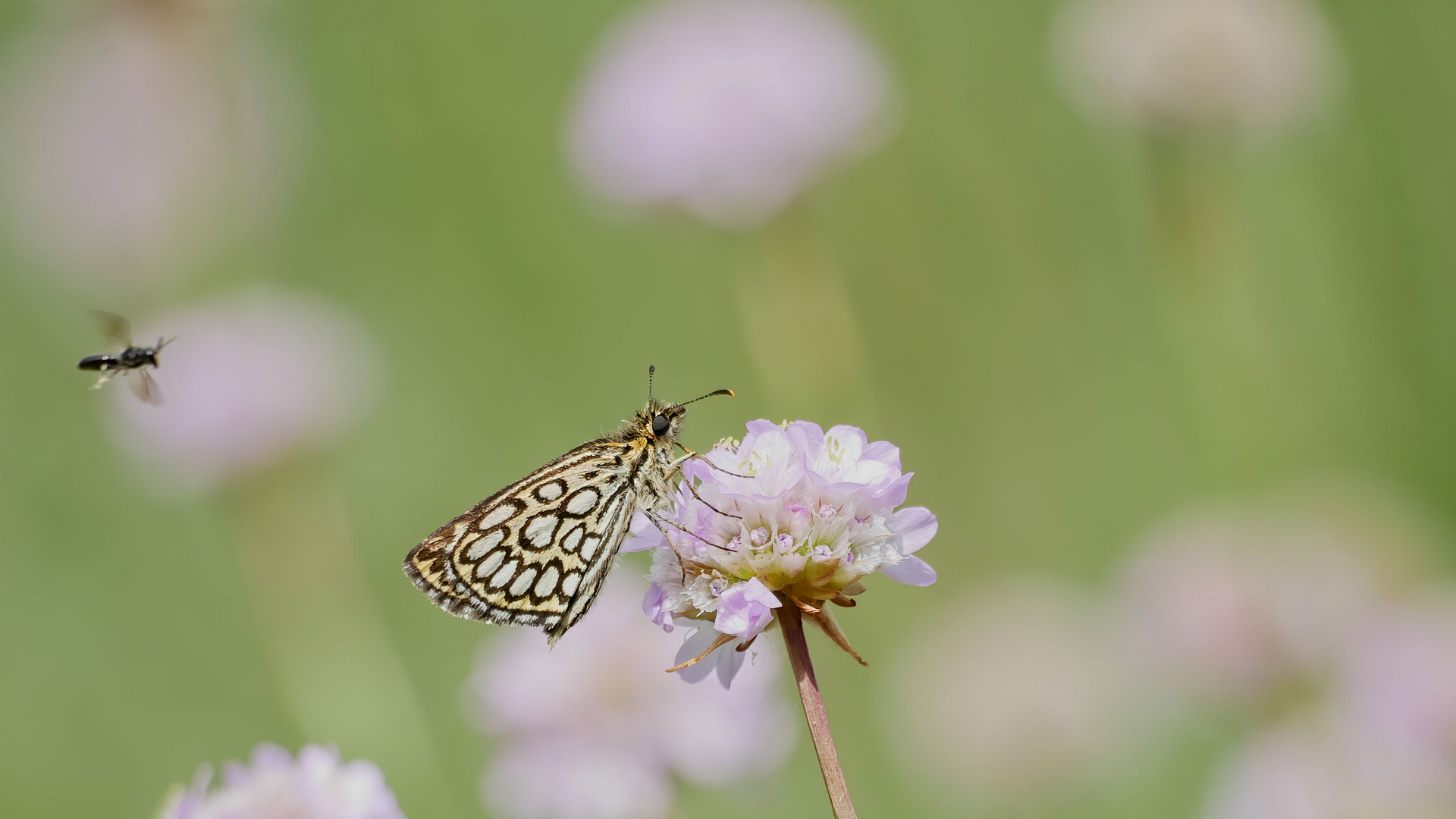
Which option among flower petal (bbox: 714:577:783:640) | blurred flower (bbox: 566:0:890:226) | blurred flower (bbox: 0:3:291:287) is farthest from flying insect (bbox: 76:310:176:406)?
blurred flower (bbox: 0:3:291:287)

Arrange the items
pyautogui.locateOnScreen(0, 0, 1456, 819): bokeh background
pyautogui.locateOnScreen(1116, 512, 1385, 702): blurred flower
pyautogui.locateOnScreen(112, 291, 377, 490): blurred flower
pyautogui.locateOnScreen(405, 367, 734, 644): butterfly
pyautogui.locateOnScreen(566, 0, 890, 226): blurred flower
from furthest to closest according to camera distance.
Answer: pyautogui.locateOnScreen(112, 291, 377, 490): blurred flower, pyautogui.locateOnScreen(566, 0, 890, 226): blurred flower, pyautogui.locateOnScreen(0, 0, 1456, 819): bokeh background, pyautogui.locateOnScreen(1116, 512, 1385, 702): blurred flower, pyautogui.locateOnScreen(405, 367, 734, 644): butterfly

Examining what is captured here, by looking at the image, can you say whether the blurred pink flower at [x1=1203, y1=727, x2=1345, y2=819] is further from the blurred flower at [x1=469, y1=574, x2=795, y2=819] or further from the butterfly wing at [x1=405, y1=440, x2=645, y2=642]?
the butterfly wing at [x1=405, y1=440, x2=645, y2=642]

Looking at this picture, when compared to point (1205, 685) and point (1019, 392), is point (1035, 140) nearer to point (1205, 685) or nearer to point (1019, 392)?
point (1019, 392)

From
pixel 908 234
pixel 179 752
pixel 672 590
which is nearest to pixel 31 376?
pixel 179 752

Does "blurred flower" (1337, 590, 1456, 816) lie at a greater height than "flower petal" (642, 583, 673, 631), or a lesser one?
lesser

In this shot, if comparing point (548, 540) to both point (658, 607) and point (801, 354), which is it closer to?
point (658, 607)

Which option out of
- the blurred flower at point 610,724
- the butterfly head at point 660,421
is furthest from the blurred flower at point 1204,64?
the butterfly head at point 660,421

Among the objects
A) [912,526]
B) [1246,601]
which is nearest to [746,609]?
[912,526]
